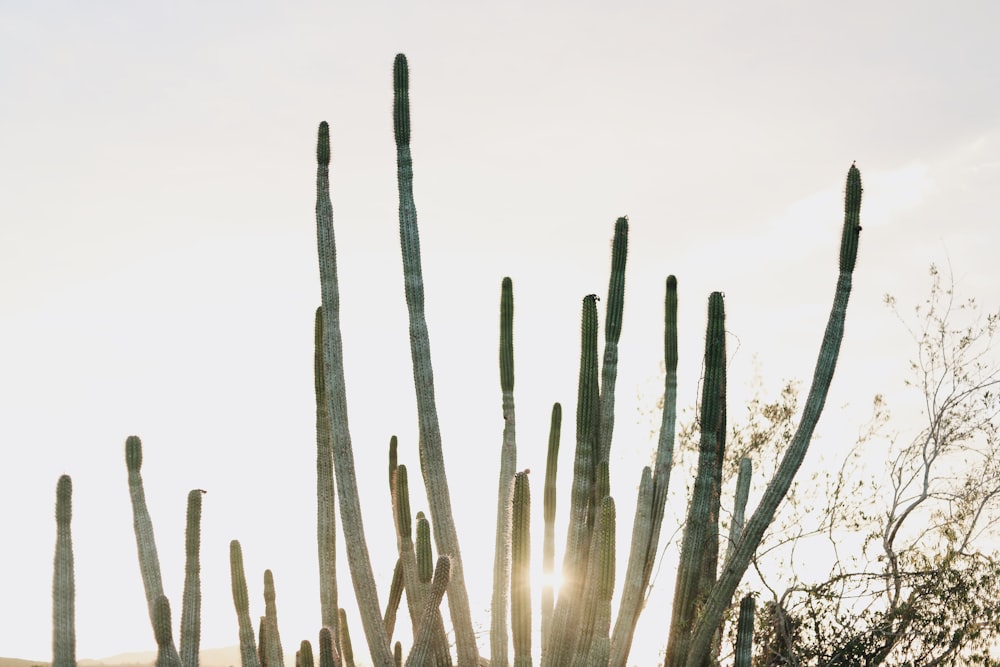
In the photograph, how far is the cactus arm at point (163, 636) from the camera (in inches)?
307

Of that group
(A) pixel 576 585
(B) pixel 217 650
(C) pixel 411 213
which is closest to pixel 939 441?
(A) pixel 576 585

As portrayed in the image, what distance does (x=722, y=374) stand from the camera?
8516 mm

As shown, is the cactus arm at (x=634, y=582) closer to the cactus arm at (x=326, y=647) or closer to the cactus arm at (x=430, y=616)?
the cactus arm at (x=430, y=616)

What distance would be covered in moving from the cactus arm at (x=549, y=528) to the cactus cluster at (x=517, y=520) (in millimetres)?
14

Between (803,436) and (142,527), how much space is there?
5.37 metres

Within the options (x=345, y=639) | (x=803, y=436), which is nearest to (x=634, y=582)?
(x=803, y=436)

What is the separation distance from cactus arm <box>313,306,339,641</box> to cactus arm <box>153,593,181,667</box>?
166 cm

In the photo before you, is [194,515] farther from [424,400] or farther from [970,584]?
[970,584]

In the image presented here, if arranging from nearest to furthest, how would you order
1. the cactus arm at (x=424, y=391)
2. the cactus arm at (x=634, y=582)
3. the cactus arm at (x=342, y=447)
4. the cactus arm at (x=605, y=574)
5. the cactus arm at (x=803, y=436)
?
1. the cactus arm at (x=605, y=574)
2. the cactus arm at (x=803, y=436)
3. the cactus arm at (x=342, y=447)
4. the cactus arm at (x=424, y=391)
5. the cactus arm at (x=634, y=582)

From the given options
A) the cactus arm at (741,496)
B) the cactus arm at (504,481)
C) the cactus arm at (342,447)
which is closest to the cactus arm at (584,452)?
the cactus arm at (504,481)

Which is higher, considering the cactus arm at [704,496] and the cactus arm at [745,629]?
the cactus arm at [704,496]

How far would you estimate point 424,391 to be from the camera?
898 centimetres

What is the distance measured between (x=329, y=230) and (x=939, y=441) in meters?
10.1

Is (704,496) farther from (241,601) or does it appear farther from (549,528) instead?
(241,601)
